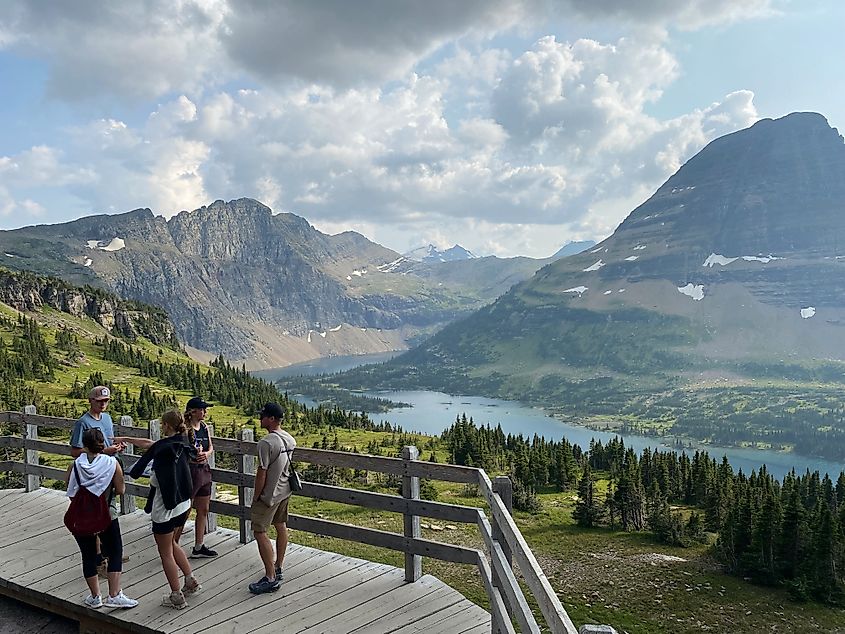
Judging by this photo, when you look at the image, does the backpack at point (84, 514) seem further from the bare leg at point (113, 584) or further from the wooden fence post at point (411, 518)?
the wooden fence post at point (411, 518)

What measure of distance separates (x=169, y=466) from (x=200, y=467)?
1.50 meters

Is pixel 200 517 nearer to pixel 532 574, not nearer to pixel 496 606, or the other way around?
pixel 496 606

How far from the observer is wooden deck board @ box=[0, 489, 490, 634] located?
754 centimetres

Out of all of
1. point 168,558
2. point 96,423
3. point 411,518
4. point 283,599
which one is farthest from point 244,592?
point 96,423

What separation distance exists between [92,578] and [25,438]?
6336mm

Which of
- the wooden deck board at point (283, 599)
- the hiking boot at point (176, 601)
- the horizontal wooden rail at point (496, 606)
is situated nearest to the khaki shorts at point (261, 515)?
the wooden deck board at point (283, 599)

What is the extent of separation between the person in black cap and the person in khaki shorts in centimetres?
125

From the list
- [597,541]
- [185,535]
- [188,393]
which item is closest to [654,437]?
[188,393]

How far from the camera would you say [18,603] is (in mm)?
9500

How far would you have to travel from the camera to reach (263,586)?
27.3 ft

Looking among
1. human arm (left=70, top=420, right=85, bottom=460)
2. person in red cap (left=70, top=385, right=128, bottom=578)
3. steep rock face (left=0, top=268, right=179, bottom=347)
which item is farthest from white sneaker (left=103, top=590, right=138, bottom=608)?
steep rock face (left=0, top=268, right=179, bottom=347)

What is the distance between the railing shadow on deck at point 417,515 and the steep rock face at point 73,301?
19279cm

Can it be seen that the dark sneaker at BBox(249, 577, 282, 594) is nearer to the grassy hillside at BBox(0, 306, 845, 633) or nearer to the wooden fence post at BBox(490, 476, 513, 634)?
the wooden fence post at BBox(490, 476, 513, 634)

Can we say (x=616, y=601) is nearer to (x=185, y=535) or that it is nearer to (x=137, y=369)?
(x=185, y=535)
